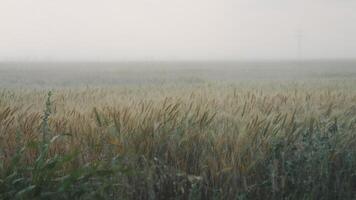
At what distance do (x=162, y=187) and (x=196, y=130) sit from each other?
75 centimetres

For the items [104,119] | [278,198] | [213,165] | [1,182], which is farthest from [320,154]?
[1,182]

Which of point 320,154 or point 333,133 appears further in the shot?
point 333,133

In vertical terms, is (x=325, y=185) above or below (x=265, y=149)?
below

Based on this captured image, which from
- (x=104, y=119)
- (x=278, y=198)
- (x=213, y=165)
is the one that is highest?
(x=104, y=119)

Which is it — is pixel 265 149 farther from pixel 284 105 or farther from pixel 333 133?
pixel 284 105

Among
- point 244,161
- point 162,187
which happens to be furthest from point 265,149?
point 162,187

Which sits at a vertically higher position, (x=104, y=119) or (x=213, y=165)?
(x=104, y=119)

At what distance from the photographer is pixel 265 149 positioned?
4.39 meters

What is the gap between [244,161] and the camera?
165 inches

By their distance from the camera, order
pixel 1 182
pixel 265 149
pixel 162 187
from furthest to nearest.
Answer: pixel 265 149, pixel 162 187, pixel 1 182

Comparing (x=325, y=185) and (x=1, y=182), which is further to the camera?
(x=325, y=185)

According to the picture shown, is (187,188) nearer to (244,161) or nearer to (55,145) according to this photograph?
(244,161)

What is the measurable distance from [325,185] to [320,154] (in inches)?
11.2

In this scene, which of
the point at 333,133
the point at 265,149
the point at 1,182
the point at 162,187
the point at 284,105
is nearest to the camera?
the point at 1,182
